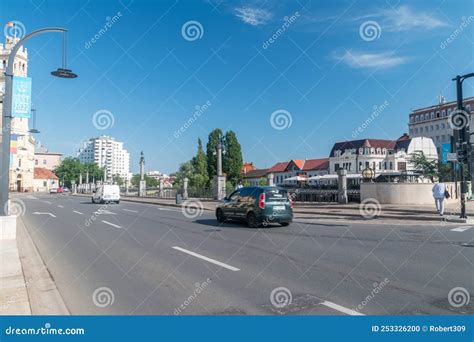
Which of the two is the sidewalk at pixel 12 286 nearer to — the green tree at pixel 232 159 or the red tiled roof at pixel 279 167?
the green tree at pixel 232 159

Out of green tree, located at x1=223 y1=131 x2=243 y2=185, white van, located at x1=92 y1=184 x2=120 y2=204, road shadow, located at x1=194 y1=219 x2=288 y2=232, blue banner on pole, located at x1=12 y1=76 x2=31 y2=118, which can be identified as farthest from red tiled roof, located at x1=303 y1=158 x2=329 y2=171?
blue banner on pole, located at x1=12 y1=76 x2=31 y2=118

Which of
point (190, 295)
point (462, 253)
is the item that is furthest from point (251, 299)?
point (462, 253)

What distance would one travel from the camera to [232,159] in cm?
7694

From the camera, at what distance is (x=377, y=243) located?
11234 millimetres

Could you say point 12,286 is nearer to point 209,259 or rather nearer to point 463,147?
point 209,259

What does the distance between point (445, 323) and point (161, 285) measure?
13.9ft

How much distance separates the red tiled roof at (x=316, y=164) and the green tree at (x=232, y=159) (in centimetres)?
3090

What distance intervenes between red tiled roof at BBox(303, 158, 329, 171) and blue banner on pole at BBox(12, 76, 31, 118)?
9238 cm

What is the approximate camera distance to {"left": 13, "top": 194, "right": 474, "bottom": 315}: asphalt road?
5.46 metres

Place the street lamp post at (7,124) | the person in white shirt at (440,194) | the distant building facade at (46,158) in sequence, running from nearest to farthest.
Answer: the street lamp post at (7,124) → the person in white shirt at (440,194) → the distant building facade at (46,158)

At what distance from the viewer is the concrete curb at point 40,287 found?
5352 mm

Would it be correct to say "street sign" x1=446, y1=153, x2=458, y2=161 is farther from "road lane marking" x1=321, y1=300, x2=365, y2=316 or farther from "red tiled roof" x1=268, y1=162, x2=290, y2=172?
"red tiled roof" x1=268, y1=162, x2=290, y2=172

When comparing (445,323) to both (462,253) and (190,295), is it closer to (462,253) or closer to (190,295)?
(190,295)

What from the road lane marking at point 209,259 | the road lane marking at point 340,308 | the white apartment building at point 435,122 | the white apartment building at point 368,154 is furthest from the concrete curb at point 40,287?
the white apartment building at point 435,122
